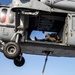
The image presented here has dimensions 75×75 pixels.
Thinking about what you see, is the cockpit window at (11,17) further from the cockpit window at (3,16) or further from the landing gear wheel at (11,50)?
the landing gear wheel at (11,50)

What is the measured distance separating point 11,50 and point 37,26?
218 centimetres

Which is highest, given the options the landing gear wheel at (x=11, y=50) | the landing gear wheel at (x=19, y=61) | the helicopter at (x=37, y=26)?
the helicopter at (x=37, y=26)

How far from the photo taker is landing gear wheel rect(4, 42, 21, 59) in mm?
24109

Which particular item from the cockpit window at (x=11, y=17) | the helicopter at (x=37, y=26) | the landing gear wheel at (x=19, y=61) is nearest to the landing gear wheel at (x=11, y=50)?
the helicopter at (x=37, y=26)

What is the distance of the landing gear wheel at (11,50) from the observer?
24.1m

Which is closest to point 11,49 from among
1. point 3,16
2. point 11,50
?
point 11,50

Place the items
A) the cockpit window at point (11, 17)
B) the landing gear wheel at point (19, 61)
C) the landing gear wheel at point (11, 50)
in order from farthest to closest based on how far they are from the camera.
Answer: the landing gear wheel at point (19, 61) → the cockpit window at point (11, 17) → the landing gear wheel at point (11, 50)

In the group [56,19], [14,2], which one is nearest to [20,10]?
[14,2]

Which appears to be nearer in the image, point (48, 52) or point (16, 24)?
point (16, 24)

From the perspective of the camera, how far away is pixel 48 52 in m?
26.4

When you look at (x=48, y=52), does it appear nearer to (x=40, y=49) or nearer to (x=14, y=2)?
(x=40, y=49)

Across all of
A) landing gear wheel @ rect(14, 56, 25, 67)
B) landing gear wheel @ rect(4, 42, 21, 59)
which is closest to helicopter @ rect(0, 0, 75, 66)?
landing gear wheel @ rect(4, 42, 21, 59)

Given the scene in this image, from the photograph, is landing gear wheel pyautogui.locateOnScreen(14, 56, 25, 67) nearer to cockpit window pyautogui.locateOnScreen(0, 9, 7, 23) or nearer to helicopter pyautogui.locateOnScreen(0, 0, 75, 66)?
helicopter pyautogui.locateOnScreen(0, 0, 75, 66)

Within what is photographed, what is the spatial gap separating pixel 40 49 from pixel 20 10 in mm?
2827
